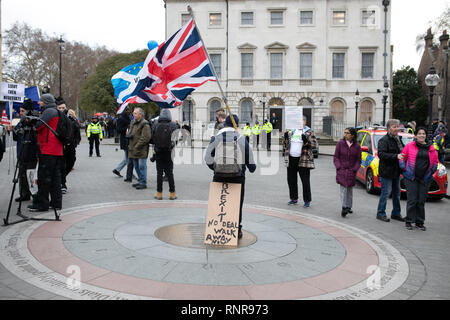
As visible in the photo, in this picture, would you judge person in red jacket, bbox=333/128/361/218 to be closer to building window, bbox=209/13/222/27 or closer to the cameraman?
the cameraman

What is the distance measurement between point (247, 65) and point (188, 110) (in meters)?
7.82

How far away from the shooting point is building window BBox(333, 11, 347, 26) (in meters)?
40.4

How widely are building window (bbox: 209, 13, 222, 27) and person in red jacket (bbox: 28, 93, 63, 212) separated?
3611 centimetres

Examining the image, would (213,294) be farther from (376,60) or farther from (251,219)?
(376,60)

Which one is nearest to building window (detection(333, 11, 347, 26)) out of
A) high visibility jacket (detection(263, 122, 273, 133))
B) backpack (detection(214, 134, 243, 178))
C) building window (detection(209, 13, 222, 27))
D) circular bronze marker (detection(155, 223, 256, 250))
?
building window (detection(209, 13, 222, 27))

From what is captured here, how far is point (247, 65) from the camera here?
41.4 m

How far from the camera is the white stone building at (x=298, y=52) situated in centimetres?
4019

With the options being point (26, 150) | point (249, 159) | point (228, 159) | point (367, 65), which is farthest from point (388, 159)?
point (367, 65)

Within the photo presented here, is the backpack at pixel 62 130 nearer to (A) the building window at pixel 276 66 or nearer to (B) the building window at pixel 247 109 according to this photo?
(B) the building window at pixel 247 109

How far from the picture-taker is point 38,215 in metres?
7.27

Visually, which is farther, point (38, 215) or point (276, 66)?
point (276, 66)

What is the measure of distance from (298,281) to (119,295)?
6.47ft

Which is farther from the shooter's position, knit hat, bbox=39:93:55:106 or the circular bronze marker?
knit hat, bbox=39:93:55:106
